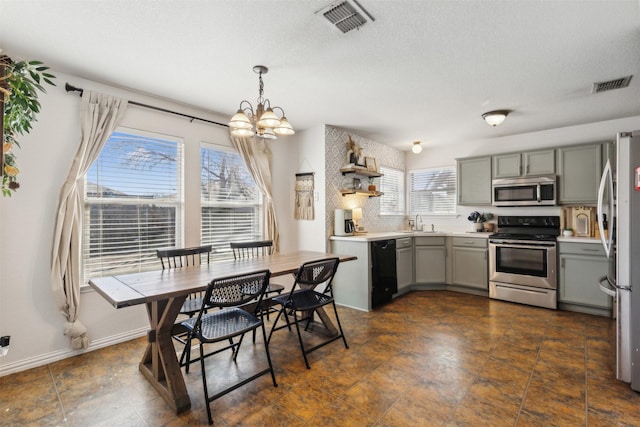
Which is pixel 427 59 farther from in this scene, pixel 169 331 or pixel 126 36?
pixel 169 331

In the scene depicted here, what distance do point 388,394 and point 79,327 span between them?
8.77 ft

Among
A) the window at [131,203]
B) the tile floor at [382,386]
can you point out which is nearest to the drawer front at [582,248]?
the tile floor at [382,386]

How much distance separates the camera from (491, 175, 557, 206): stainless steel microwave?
13.7ft

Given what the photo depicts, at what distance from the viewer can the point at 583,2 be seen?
179cm

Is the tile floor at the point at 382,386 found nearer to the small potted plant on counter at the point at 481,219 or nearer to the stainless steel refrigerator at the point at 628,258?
the stainless steel refrigerator at the point at 628,258

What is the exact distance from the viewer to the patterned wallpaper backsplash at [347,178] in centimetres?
428

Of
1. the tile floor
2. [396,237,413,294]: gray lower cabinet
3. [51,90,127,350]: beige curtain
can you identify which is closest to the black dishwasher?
[396,237,413,294]: gray lower cabinet

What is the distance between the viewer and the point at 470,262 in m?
4.62

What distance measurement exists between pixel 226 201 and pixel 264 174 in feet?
2.11

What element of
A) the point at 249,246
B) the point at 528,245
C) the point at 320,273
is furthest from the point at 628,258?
the point at 249,246

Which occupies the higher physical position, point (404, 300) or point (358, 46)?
point (358, 46)

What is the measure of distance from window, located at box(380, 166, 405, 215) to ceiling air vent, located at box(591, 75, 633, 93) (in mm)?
2845

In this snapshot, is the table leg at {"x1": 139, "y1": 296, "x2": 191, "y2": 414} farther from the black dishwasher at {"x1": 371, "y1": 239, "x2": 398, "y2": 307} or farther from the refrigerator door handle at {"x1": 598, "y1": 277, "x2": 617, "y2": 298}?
the refrigerator door handle at {"x1": 598, "y1": 277, "x2": 617, "y2": 298}

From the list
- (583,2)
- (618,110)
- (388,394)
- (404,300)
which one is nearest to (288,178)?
(404,300)
